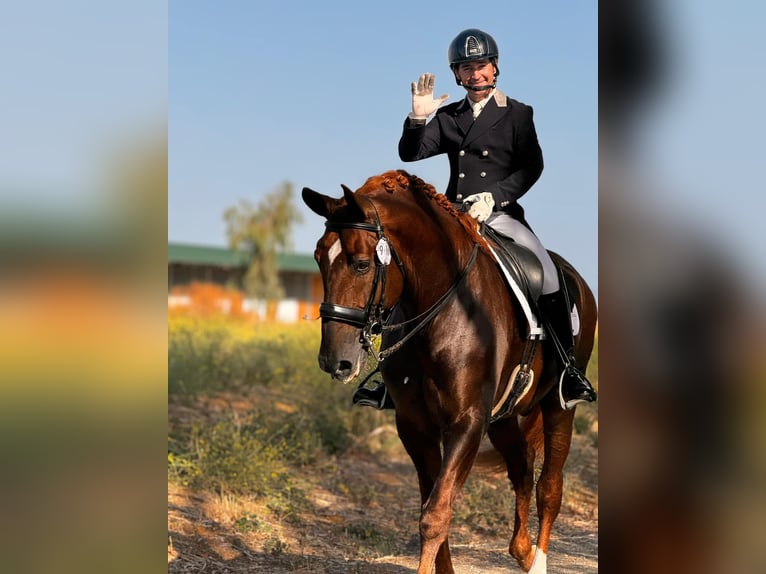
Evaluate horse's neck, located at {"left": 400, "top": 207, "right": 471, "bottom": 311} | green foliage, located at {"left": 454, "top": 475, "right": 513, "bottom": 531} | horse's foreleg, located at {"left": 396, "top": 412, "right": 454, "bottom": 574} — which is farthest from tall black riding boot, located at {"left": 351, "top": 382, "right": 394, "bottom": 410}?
green foliage, located at {"left": 454, "top": 475, "right": 513, "bottom": 531}

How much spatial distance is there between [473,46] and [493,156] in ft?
2.13

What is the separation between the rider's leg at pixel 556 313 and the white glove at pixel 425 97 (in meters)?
0.81

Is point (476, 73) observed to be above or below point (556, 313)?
above

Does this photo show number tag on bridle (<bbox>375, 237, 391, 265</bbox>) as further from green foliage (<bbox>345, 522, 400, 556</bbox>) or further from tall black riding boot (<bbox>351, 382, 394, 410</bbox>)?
green foliage (<bbox>345, 522, 400, 556</bbox>)

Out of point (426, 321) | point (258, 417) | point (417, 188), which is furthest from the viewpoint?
point (258, 417)

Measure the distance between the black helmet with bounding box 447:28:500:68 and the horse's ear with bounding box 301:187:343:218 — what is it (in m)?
1.41

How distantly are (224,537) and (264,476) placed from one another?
1.42 metres

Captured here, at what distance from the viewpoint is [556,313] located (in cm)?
521

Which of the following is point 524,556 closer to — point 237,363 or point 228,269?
point 237,363

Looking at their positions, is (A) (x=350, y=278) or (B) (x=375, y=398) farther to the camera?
(B) (x=375, y=398)

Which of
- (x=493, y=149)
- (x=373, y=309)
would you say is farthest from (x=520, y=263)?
(x=373, y=309)
